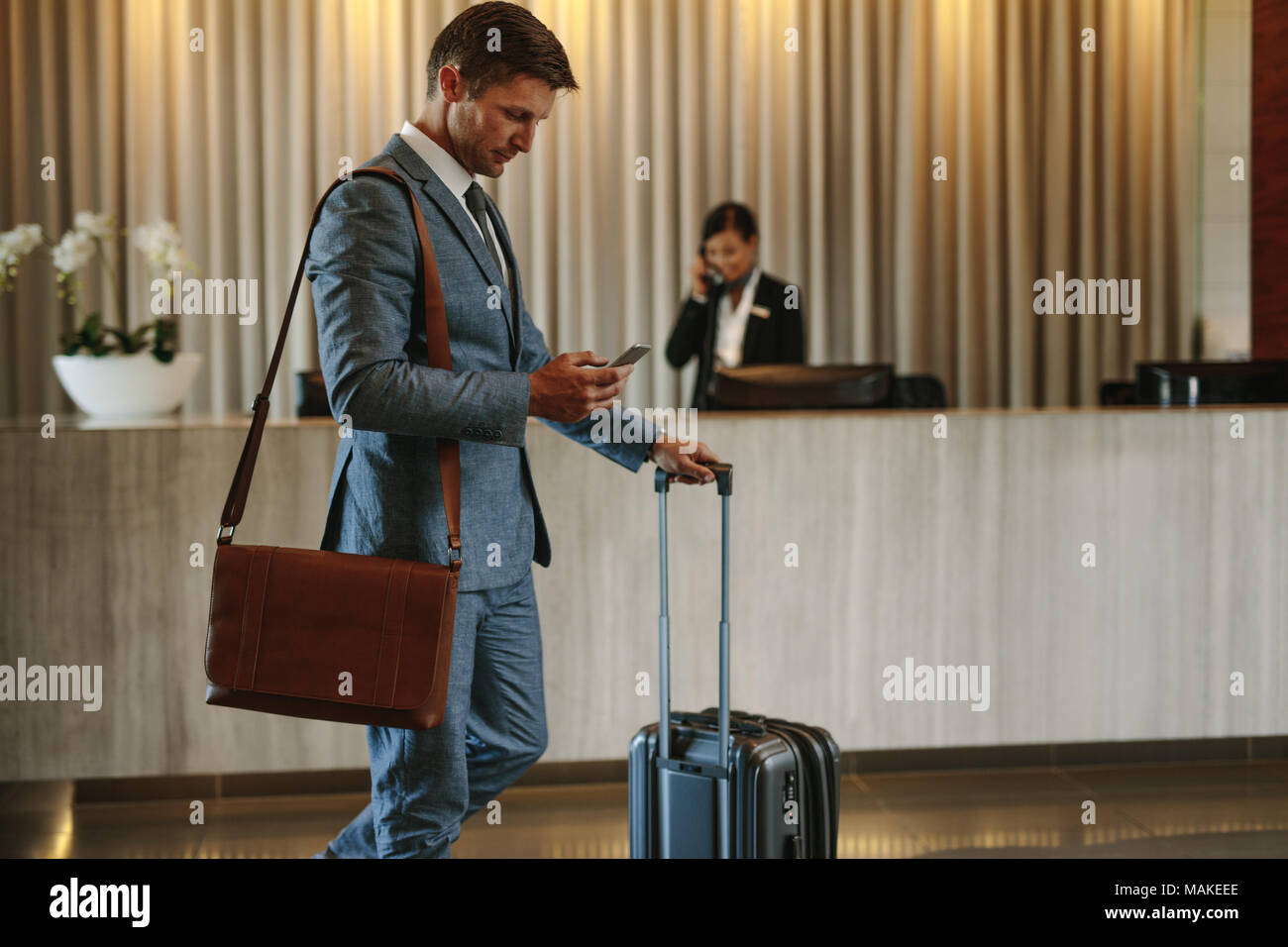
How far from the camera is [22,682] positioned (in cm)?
265

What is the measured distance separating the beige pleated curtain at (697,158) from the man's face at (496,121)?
12.0 feet

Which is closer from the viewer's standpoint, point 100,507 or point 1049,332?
point 100,507

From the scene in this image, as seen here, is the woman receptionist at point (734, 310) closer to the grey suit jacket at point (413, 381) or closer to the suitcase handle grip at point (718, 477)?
the suitcase handle grip at point (718, 477)

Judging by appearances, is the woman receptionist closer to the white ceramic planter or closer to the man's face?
the white ceramic planter

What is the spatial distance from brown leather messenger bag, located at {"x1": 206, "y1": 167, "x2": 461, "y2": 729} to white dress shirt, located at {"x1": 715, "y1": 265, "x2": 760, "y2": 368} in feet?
9.79

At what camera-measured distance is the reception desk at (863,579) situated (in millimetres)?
2707

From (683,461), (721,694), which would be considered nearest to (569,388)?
(683,461)

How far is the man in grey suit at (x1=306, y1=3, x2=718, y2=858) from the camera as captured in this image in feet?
4.89

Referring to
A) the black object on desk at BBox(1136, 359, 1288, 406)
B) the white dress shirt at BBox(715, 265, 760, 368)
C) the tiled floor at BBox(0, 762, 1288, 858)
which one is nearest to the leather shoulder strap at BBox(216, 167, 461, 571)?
the tiled floor at BBox(0, 762, 1288, 858)

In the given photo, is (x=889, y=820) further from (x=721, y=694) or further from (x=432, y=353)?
(x=432, y=353)

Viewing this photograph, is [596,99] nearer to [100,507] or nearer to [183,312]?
[183,312]

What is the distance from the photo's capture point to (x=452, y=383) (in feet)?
4.90
